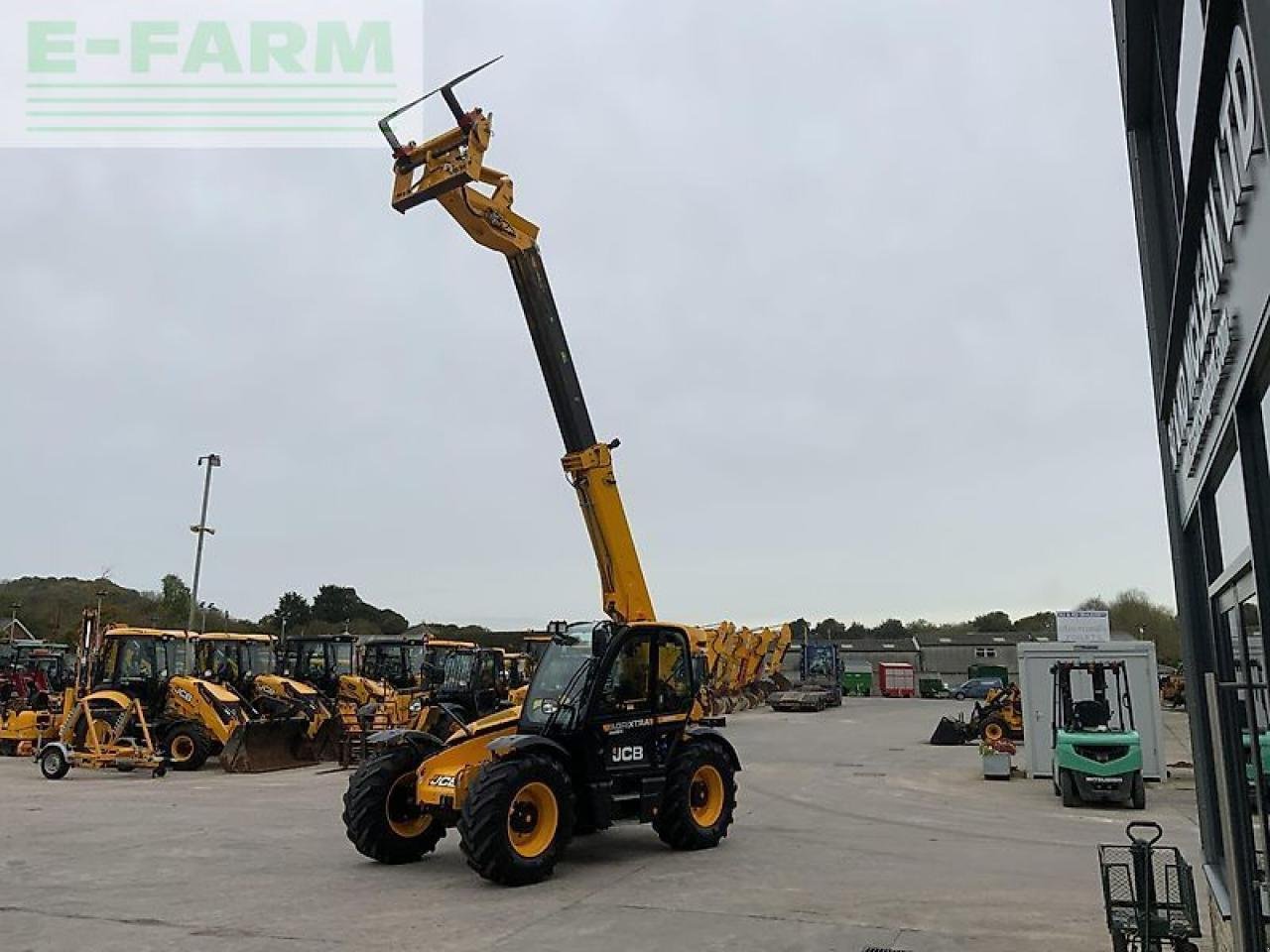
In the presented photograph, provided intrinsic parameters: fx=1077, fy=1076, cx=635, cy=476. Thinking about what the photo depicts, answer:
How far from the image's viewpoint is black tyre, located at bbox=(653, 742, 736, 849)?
10.1m

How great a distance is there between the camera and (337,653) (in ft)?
79.0

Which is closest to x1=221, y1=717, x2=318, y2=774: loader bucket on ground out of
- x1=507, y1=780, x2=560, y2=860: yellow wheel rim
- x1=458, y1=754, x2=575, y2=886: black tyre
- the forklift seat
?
x1=458, y1=754, x2=575, y2=886: black tyre

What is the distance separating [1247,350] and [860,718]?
32020mm

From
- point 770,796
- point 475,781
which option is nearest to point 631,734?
point 475,781

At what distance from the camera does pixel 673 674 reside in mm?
10531

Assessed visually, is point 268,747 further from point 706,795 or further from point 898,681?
point 898,681

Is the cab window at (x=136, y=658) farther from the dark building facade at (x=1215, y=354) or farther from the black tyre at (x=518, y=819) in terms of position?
the dark building facade at (x=1215, y=354)

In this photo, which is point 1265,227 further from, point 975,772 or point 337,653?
point 337,653

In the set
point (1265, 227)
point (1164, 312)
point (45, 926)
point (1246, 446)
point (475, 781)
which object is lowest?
point (45, 926)

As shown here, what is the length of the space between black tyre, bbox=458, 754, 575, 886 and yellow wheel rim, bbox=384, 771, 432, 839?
36.6 inches

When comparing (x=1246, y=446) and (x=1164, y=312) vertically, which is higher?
(x=1164, y=312)

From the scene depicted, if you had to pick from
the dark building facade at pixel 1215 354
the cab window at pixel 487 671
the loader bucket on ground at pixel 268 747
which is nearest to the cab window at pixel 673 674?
the dark building facade at pixel 1215 354

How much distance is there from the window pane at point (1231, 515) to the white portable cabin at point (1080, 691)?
12.7m

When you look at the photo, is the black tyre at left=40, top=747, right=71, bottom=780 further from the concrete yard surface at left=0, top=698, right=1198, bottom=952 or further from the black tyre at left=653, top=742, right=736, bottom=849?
the black tyre at left=653, top=742, right=736, bottom=849
